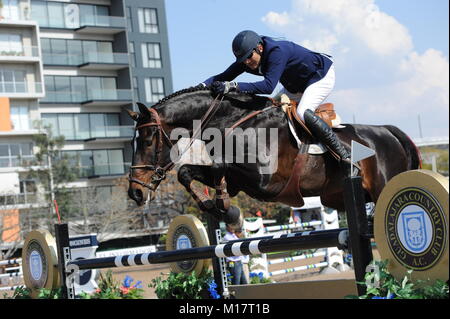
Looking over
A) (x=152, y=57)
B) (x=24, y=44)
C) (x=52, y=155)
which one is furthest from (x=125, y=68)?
(x=52, y=155)

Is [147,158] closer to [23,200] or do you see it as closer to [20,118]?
[23,200]

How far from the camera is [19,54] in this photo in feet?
119

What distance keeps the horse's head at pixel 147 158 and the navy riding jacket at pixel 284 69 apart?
2.13ft

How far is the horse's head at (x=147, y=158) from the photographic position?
461 cm

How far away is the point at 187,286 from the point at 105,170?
34.9m

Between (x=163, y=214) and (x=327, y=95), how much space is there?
91.6ft

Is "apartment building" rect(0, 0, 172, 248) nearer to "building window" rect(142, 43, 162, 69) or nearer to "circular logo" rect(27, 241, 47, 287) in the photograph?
"building window" rect(142, 43, 162, 69)

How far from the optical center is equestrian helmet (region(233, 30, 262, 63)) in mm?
4676

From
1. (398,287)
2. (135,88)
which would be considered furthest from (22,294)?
(135,88)

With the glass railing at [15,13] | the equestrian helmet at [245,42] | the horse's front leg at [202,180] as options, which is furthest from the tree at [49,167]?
the equestrian helmet at [245,42]

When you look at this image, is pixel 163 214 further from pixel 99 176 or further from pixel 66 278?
pixel 66 278

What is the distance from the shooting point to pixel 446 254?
2.82 meters

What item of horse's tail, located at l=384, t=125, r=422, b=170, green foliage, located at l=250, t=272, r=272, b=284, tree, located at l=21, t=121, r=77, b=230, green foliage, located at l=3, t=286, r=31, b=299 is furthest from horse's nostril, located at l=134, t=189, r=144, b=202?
tree, located at l=21, t=121, r=77, b=230
